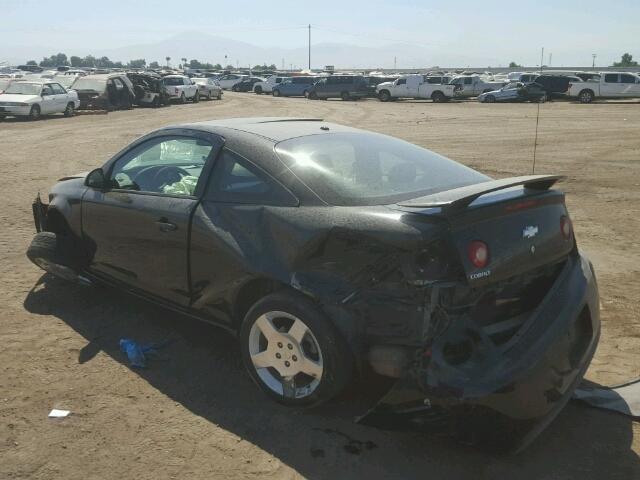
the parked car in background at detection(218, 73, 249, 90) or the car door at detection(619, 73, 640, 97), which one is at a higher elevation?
the parked car in background at detection(218, 73, 249, 90)

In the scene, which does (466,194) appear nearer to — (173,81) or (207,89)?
(173,81)

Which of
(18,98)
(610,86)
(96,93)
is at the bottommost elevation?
(18,98)

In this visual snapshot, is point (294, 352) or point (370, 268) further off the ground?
point (370, 268)

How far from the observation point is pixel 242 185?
3844mm

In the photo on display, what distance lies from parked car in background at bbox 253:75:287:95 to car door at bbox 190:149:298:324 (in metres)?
47.4

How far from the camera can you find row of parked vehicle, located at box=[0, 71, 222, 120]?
2452 cm

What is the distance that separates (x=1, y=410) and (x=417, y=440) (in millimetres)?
2324

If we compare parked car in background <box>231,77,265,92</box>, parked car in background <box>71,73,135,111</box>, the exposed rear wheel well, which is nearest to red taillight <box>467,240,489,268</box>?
the exposed rear wheel well

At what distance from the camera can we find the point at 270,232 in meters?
3.52

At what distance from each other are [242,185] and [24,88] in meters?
25.0

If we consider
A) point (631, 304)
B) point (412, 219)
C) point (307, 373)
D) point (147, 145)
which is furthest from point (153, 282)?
point (631, 304)

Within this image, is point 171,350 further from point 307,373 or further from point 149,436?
point 307,373

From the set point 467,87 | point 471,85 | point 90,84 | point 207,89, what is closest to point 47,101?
point 90,84

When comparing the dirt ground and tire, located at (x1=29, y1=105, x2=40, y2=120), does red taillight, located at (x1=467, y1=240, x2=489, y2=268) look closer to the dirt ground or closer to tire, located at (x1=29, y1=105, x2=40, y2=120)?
the dirt ground
